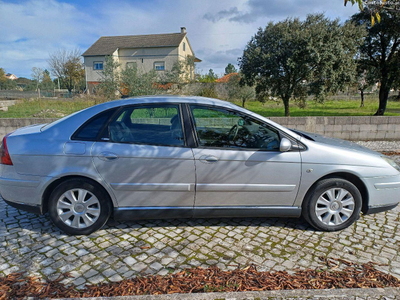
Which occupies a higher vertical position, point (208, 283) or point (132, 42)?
point (132, 42)

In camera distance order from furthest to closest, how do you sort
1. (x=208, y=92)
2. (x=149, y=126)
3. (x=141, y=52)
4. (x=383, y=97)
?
(x=141, y=52) → (x=208, y=92) → (x=383, y=97) → (x=149, y=126)

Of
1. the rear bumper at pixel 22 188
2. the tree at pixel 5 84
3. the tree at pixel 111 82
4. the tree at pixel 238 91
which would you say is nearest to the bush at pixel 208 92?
the tree at pixel 238 91

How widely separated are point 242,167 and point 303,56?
1383cm

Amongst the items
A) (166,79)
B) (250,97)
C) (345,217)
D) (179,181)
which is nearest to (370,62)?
(250,97)

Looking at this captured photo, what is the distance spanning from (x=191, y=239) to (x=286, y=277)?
46.8 inches

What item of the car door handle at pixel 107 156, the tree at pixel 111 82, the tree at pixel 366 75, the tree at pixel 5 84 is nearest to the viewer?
the car door handle at pixel 107 156

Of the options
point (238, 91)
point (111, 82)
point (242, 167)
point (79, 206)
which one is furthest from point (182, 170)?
point (238, 91)

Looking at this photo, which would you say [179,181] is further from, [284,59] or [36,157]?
[284,59]

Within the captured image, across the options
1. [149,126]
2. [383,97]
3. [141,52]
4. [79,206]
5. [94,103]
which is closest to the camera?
[79,206]

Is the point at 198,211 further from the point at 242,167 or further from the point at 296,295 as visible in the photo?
the point at 296,295

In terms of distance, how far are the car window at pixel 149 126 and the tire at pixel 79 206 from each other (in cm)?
67

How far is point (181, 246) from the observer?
327 cm

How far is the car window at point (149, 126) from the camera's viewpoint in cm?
341

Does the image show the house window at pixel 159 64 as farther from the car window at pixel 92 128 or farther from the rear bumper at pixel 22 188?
the rear bumper at pixel 22 188
